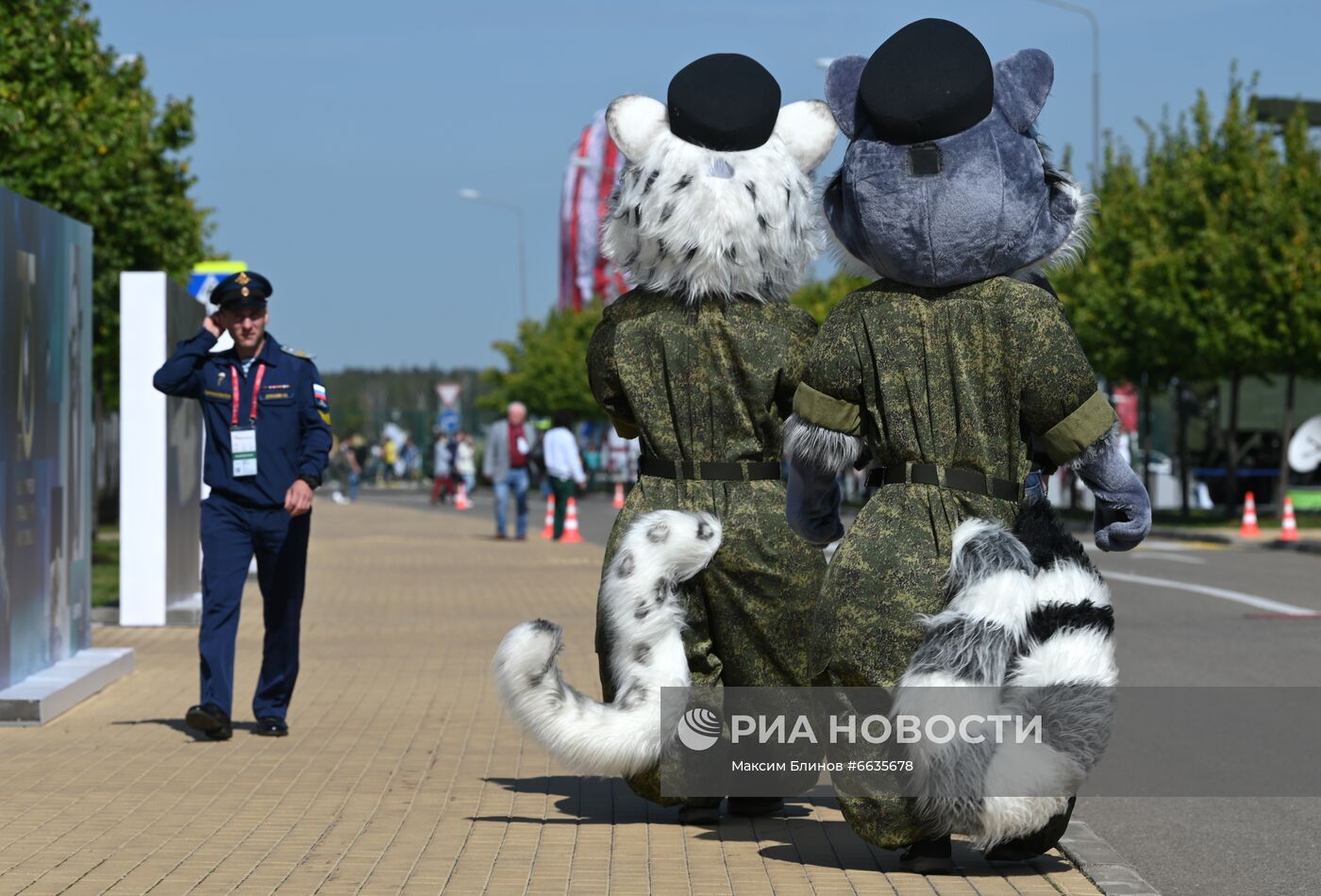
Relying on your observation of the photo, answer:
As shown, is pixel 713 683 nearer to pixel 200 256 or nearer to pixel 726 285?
pixel 726 285

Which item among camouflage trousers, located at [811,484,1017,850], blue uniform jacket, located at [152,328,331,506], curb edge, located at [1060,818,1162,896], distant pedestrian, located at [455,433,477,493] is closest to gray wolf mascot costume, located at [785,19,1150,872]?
camouflage trousers, located at [811,484,1017,850]

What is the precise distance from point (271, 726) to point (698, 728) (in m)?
2.90

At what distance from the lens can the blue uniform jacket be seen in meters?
8.39

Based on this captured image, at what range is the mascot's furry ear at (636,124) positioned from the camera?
21.6ft

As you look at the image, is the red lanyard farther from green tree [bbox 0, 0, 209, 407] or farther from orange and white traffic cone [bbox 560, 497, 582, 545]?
orange and white traffic cone [bbox 560, 497, 582, 545]

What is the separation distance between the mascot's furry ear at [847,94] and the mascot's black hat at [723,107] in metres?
0.64

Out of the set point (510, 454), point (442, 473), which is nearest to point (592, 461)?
point (442, 473)

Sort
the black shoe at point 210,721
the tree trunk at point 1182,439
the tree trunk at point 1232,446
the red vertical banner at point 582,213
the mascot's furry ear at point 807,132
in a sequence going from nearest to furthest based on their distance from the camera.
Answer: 1. the mascot's furry ear at point 807,132
2. the black shoe at point 210,721
3. the tree trunk at point 1232,446
4. the tree trunk at point 1182,439
5. the red vertical banner at point 582,213

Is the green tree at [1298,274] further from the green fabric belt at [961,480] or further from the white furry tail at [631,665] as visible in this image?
the green fabric belt at [961,480]

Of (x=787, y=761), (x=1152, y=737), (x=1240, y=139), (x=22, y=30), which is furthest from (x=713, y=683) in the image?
(x=1240, y=139)

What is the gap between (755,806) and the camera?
21.7 feet

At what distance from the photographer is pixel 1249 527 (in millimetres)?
28406

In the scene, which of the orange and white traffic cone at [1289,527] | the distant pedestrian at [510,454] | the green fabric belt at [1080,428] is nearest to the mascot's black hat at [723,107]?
the green fabric belt at [1080,428]

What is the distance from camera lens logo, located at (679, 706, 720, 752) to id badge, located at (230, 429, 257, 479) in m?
2.81
